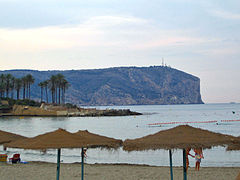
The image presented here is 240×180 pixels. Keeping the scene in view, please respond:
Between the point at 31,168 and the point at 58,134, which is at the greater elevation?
the point at 58,134

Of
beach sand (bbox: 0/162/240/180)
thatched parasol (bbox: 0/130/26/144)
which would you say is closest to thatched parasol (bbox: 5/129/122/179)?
thatched parasol (bbox: 0/130/26/144)

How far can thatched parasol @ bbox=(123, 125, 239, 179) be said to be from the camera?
8.40m

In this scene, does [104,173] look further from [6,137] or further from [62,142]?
[62,142]

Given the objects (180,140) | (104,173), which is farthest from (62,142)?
(104,173)

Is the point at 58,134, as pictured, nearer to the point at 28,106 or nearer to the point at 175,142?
the point at 175,142

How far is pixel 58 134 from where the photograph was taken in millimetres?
9719

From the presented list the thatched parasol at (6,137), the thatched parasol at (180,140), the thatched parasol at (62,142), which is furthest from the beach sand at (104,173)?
the thatched parasol at (180,140)

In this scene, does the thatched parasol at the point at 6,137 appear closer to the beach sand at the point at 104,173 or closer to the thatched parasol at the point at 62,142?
the thatched parasol at the point at 62,142

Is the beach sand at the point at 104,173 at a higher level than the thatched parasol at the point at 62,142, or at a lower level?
lower

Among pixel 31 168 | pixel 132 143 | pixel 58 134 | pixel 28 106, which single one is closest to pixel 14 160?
pixel 31 168

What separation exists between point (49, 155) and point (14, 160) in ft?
19.4

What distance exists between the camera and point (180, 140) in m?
8.52

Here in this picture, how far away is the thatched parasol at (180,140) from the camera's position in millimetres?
8398

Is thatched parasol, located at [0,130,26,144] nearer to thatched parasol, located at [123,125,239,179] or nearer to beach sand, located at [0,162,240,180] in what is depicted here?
thatched parasol, located at [123,125,239,179]
